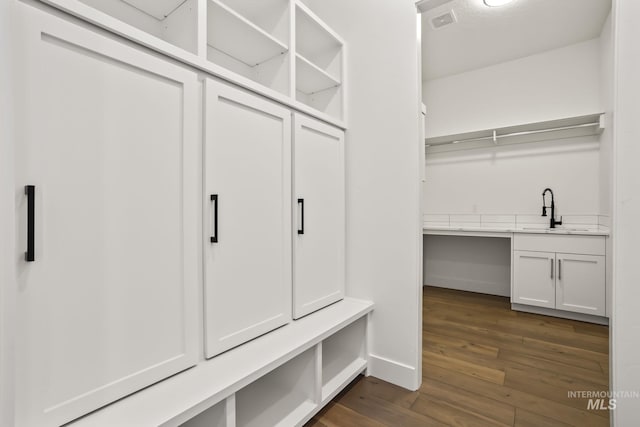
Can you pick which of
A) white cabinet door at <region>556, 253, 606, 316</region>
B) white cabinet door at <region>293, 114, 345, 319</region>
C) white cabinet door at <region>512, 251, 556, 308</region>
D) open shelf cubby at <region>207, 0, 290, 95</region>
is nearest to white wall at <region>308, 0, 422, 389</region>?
white cabinet door at <region>293, 114, 345, 319</region>

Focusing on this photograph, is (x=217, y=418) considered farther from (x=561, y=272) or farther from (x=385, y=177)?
(x=561, y=272)

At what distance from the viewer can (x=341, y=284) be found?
2094 millimetres

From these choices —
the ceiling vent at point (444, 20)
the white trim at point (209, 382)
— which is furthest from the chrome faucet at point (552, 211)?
the white trim at point (209, 382)

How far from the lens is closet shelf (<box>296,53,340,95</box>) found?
1.94 metres

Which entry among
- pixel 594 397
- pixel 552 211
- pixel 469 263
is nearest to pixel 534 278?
pixel 552 211

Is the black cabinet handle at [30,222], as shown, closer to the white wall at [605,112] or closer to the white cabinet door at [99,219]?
the white cabinet door at [99,219]

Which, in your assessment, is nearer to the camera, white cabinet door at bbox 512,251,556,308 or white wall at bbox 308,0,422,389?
white wall at bbox 308,0,422,389

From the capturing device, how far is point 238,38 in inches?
64.5

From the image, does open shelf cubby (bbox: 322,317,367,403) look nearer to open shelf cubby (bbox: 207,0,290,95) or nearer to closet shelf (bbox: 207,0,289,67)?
open shelf cubby (bbox: 207,0,290,95)

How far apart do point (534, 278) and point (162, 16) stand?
3747mm

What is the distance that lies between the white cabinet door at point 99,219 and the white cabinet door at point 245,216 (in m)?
0.09

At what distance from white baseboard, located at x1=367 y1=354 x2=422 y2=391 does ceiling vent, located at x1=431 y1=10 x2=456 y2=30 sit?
2861 millimetres

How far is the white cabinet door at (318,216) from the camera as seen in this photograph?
1.75 m

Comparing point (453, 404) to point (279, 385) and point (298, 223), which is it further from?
point (298, 223)
